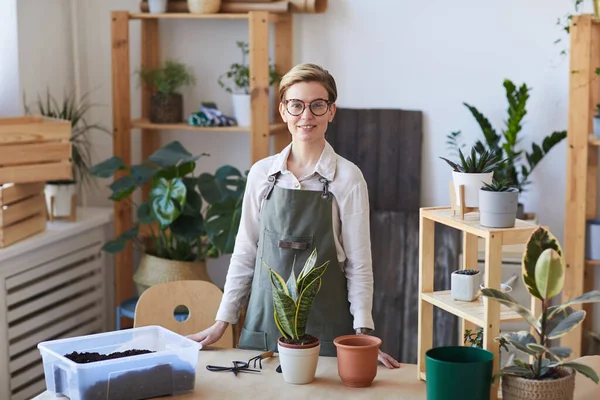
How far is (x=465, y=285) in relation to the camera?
6.90 feet

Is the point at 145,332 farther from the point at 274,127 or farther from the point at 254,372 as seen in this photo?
the point at 274,127

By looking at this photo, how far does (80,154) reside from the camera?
4363 mm

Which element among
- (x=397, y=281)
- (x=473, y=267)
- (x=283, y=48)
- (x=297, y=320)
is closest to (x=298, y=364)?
(x=297, y=320)

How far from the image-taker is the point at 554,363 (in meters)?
1.83

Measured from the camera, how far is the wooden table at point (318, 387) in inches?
81.4

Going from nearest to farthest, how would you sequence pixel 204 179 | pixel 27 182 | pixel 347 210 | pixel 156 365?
pixel 156 365, pixel 347 210, pixel 27 182, pixel 204 179

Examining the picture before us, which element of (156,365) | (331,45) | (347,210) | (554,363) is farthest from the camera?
(331,45)

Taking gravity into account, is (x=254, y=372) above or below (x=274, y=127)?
below

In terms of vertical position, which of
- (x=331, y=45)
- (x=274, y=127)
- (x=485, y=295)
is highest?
(x=331, y=45)

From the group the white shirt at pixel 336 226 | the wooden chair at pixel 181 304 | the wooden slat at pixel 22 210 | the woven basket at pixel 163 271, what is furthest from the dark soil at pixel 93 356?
the woven basket at pixel 163 271

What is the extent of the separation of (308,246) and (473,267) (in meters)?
0.49

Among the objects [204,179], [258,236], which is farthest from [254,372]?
[204,179]

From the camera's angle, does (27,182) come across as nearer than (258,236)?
No

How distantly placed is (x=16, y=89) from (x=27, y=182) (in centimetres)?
62
